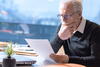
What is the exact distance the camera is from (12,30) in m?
2.74

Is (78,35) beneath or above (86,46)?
above

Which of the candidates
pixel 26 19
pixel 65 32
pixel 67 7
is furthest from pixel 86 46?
pixel 26 19

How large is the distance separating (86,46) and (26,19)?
3.82 ft

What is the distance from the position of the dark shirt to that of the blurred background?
78 centimetres

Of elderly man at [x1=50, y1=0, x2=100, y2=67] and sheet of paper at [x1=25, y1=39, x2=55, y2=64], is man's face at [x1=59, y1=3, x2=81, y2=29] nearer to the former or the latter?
elderly man at [x1=50, y1=0, x2=100, y2=67]

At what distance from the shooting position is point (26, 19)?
9.04ft

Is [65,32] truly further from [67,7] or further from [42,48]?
[42,48]

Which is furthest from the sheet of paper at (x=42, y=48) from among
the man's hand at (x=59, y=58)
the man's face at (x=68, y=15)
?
the man's face at (x=68, y=15)

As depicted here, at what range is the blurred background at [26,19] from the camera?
2.68m

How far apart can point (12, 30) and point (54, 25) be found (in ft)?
1.79

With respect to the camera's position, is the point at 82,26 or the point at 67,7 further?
the point at 82,26

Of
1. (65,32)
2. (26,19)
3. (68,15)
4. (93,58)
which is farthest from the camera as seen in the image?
(26,19)

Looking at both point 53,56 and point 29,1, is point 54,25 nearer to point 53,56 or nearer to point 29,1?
point 29,1

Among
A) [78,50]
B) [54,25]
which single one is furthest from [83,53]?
[54,25]
